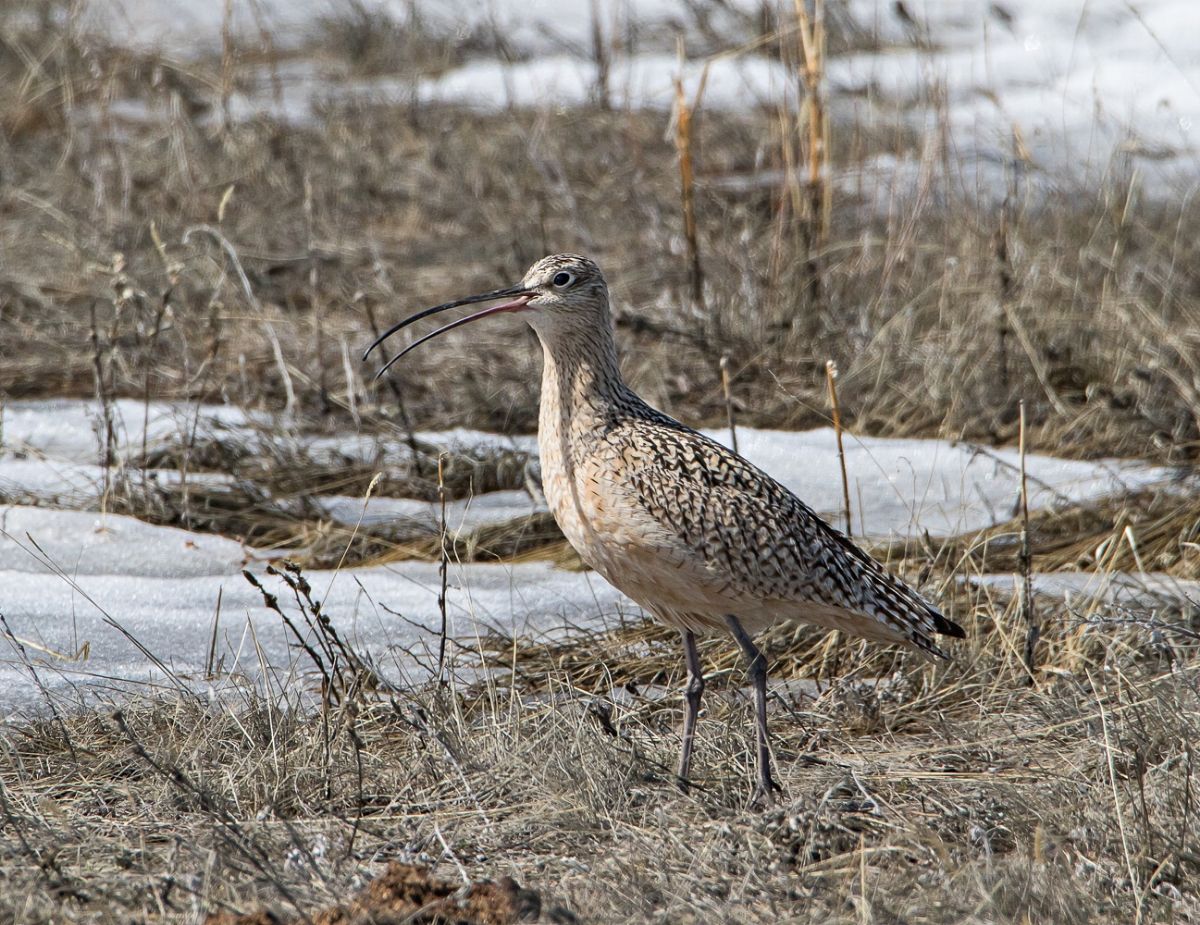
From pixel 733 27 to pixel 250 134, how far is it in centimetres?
457

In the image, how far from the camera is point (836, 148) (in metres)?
8.95

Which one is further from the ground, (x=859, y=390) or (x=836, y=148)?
(x=836, y=148)

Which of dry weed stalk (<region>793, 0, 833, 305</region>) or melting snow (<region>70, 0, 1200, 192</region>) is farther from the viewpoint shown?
melting snow (<region>70, 0, 1200, 192</region>)

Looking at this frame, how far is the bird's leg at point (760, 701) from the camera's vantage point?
3213 millimetres

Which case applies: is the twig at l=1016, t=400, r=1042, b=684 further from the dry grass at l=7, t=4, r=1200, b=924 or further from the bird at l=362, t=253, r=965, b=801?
the bird at l=362, t=253, r=965, b=801

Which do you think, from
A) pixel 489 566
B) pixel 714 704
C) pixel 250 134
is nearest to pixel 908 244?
pixel 489 566

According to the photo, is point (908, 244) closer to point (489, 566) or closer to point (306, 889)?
point (489, 566)

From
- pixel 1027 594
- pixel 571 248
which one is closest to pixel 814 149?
pixel 571 248

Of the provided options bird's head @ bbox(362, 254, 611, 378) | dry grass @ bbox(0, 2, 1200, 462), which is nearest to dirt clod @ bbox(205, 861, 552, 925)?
bird's head @ bbox(362, 254, 611, 378)

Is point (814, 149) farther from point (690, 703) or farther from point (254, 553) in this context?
point (690, 703)

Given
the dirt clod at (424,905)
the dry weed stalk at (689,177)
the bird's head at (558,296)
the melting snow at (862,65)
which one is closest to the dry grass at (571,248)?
the dry weed stalk at (689,177)

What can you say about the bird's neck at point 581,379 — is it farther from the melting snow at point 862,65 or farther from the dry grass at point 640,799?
the melting snow at point 862,65

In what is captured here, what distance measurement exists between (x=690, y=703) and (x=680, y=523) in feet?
1.51

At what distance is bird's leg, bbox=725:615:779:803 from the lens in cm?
321
